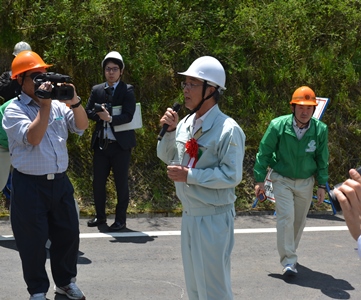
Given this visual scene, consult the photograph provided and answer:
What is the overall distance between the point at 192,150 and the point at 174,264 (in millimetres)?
2591

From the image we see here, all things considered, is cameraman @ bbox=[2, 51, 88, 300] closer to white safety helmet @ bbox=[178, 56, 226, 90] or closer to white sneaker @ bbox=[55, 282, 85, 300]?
white sneaker @ bbox=[55, 282, 85, 300]

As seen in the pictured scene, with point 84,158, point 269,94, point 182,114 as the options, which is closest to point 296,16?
point 269,94

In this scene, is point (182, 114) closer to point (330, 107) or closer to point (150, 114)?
point (150, 114)

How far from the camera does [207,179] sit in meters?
4.79

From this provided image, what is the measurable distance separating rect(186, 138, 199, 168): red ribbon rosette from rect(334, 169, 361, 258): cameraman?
2.30 m

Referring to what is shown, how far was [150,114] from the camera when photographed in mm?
11039

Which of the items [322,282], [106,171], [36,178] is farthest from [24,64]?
[322,282]

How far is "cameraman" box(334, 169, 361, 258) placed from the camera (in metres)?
2.64

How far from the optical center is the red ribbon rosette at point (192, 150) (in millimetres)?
4957

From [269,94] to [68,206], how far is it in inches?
251

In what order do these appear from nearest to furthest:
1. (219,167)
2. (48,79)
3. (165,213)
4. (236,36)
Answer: (219,167), (48,79), (165,213), (236,36)

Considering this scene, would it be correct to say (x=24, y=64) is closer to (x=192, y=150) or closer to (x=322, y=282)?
(x=192, y=150)

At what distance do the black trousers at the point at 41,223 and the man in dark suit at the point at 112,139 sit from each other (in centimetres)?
249

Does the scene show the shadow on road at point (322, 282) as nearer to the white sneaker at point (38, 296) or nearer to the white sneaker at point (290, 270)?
the white sneaker at point (290, 270)
